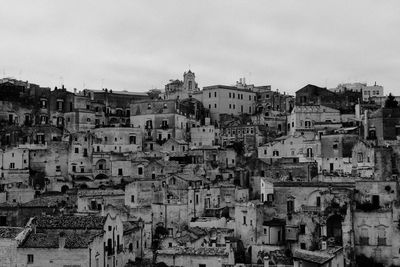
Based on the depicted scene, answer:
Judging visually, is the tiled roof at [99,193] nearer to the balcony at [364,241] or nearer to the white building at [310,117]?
the balcony at [364,241]

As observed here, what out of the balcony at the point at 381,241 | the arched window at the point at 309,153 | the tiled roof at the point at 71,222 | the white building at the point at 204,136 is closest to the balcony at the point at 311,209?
the balcony at the point at 381,241

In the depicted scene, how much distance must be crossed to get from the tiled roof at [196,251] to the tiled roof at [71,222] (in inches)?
165

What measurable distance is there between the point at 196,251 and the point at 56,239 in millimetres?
7888

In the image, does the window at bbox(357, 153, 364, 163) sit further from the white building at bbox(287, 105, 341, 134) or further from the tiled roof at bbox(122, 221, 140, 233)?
the tiled roof at bbox(122, 221, 140, 233)

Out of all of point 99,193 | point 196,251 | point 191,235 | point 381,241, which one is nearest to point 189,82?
point 99,193

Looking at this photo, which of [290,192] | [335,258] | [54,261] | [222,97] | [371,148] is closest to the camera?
[54,261]

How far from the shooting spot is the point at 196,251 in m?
35.3

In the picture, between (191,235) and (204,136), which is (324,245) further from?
(204,136)

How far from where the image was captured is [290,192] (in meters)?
43.0

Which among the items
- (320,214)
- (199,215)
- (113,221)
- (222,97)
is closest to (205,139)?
(222,97)

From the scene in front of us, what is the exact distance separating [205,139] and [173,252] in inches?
1238

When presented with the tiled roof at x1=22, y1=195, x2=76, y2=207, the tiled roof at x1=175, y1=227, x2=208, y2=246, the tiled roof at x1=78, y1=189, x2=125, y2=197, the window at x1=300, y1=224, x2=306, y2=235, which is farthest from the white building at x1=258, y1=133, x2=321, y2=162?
the tiled roof at x1=22, y1=195, x2=76, y2=207

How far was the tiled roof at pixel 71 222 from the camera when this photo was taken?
110 feet

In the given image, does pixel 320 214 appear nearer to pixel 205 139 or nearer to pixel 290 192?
pixel 290 192
